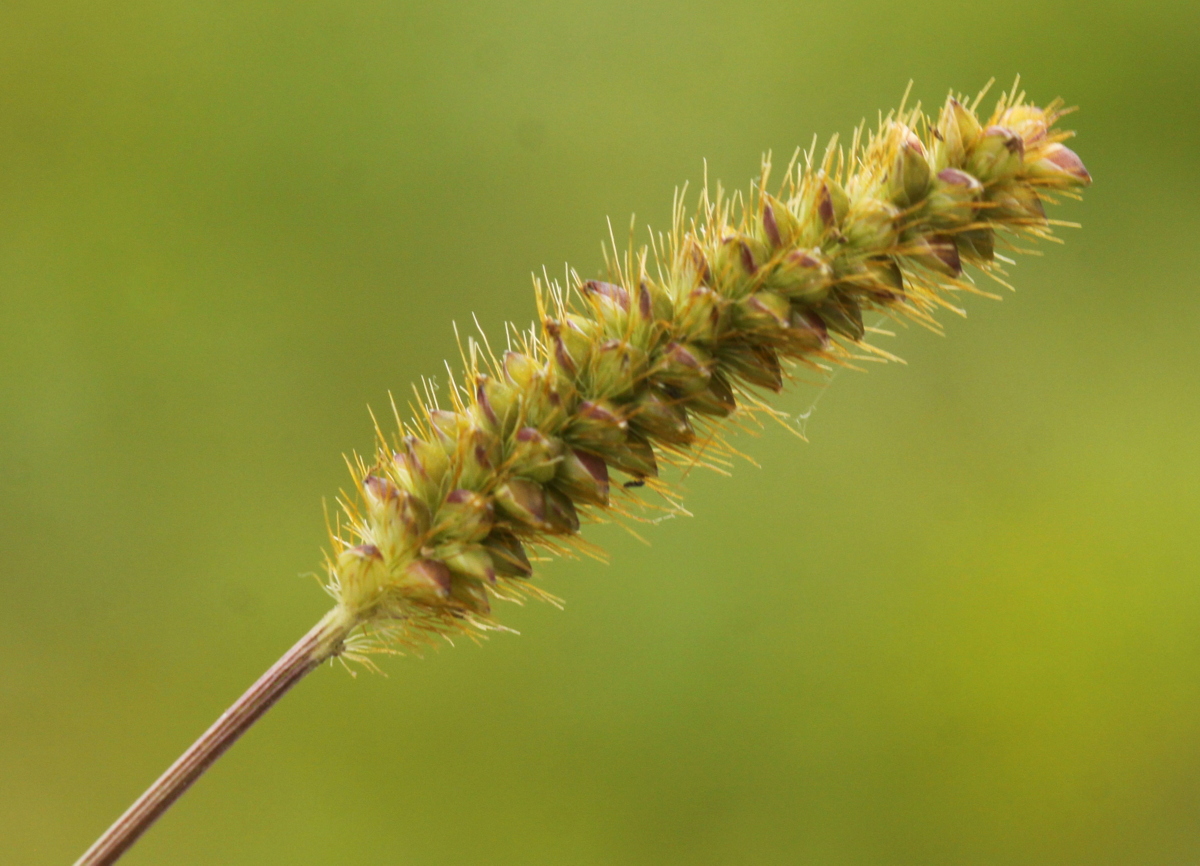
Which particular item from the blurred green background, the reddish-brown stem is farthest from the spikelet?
the blurred green background

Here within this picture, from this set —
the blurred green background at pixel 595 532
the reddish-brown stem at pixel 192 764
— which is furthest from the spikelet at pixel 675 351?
the blurred green background at pixel 595 532

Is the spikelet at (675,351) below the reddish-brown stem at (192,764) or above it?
above

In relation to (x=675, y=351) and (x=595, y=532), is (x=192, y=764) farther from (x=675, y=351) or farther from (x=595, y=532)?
(x=595, y=532)

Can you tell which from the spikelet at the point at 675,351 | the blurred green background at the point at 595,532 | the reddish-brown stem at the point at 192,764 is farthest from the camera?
the blurred green background at the point at 595,532

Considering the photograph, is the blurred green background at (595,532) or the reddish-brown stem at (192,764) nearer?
the reddish-brown stem at (192,764)

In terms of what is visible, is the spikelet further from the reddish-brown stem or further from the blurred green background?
the blurred green background

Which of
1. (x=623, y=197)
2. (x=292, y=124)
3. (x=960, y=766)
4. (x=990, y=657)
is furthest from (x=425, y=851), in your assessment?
(x=292, y=124)

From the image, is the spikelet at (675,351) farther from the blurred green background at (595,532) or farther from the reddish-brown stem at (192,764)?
the blurred green background at (595,532)
